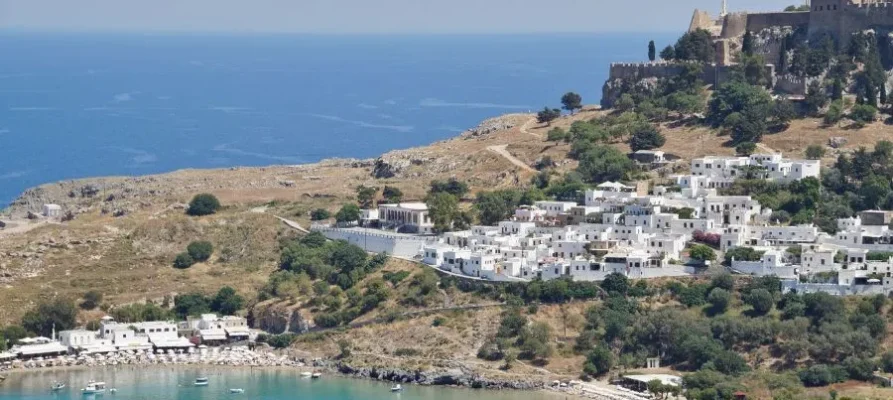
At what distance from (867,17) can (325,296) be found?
26316 millimetres

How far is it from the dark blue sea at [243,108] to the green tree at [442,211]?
3114 centimetres

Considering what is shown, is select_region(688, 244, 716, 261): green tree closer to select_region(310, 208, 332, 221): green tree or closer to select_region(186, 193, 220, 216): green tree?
select_region(310, 208, 332, 221): green tree

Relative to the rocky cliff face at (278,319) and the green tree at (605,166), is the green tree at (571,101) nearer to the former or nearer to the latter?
the green tree at (605,166)

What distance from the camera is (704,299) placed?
57.5 metres

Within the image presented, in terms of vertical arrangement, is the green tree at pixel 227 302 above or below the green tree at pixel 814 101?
below

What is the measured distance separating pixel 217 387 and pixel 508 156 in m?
23.2

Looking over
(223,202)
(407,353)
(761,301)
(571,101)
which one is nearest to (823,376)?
(761,301)

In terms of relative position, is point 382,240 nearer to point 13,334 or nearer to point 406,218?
point 406,218

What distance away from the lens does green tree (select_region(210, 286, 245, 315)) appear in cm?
6216

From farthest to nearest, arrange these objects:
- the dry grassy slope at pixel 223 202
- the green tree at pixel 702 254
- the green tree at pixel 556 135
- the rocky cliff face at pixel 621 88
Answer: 1. the rocky cliff face at pixel 621 88
2. the green tree at pixel 556 135
3. the dry grassy slope at pixel 223 202
4. the green tree at pixel 702 254

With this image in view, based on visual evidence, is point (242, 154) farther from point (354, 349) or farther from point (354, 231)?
point (354, 349)

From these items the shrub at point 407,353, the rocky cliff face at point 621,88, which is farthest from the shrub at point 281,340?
the rocky cliff face at point 621,88

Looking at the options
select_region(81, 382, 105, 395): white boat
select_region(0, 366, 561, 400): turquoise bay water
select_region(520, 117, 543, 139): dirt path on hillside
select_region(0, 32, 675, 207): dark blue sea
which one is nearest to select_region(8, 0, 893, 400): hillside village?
select_region(520, 117, 543, 139): dirt path on hillside

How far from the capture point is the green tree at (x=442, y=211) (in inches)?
2584
